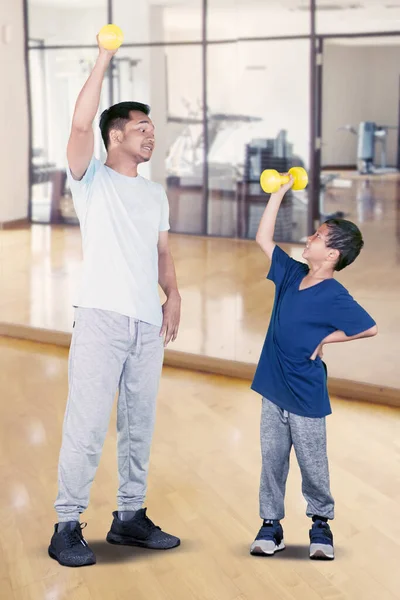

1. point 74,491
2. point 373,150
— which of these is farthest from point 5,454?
point 373,150

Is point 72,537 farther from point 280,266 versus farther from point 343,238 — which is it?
point 343,238

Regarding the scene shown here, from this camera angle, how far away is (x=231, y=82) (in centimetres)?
793

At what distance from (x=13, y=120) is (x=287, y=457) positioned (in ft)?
15.1

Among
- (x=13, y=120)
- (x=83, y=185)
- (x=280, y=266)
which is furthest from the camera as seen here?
(x=13, y=120)

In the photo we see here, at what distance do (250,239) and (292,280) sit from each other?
2.87m

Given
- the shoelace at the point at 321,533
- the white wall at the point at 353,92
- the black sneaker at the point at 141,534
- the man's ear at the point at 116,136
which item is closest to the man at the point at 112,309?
the man's ear at the point at 116,136

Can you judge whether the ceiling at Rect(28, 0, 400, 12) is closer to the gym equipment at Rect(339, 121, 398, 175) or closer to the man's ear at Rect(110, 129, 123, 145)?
the gym equipment at Rect(339, 121, 398, 175)

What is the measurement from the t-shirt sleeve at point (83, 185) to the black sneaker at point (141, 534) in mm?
1083

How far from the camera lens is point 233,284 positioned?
5500 millimetres

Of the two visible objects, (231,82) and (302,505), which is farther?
(231,82)

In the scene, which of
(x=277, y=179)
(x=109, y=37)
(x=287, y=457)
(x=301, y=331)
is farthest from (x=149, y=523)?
(x=109, y=37)

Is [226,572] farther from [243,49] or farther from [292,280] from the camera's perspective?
[243,49]

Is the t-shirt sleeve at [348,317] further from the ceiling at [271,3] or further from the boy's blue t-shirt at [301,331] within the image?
the ceiling at [271,3]

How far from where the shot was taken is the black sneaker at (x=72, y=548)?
9.75 ft
